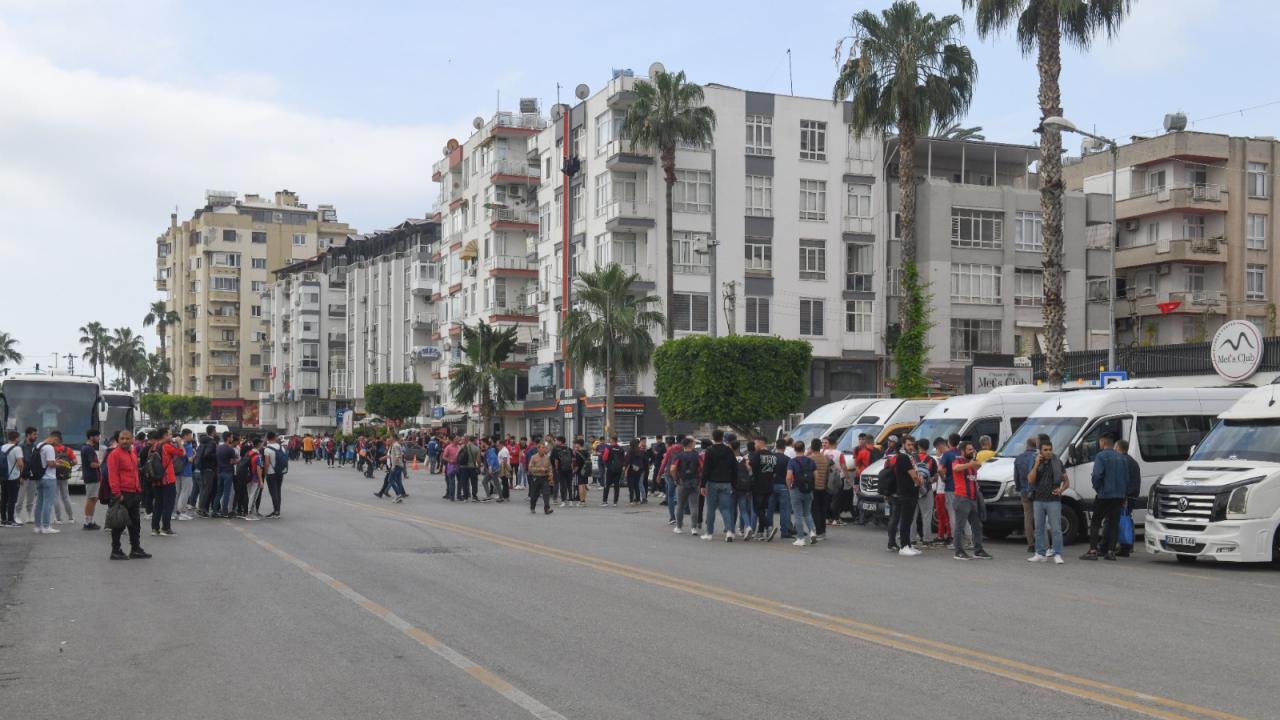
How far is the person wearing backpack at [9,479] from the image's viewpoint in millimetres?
23234

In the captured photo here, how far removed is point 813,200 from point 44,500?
159 feet

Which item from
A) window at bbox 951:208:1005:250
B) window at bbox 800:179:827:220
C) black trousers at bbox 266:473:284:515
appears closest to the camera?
black trousers at bbox 266:473:284:515

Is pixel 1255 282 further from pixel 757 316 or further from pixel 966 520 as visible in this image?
pixel 966 520

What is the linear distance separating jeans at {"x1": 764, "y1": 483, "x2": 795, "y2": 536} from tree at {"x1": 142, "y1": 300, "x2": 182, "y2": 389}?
14384cm

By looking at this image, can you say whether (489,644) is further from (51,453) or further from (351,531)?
(51,453)

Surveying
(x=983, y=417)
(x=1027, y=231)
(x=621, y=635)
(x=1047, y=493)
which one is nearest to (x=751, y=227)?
(x=1027, y=231)

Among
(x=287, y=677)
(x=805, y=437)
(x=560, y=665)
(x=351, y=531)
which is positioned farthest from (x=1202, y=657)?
(x=805, y=437)

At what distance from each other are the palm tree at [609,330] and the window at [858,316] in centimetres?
1282

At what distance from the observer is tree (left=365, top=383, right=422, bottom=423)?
310 ft

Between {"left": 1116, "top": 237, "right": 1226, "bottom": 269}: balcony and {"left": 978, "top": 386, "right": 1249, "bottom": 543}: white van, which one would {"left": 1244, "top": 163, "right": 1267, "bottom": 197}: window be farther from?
{"left": 978, "top": 386, "right": 1249, "bottom": 543}: white van

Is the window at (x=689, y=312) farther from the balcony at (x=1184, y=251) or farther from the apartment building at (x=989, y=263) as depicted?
the balcony at (x=1184, y=251)

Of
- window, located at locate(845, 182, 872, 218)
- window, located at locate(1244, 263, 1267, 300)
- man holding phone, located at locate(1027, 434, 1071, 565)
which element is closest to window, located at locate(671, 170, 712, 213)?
window, located at locate(845, 182, 872, 218)

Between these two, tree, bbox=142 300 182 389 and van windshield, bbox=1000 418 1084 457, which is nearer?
van windshield, bbox=1000 418 1084 457

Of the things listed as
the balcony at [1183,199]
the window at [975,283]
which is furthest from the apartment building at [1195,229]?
the window at [975,283]
